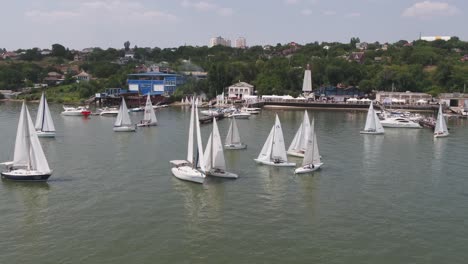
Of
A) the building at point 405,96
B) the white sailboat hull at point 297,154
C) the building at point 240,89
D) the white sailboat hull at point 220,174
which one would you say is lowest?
the white sailboat hull at point 220,174

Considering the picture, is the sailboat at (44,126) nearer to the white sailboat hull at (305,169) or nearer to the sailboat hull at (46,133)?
the sailboat hull at (46,133)

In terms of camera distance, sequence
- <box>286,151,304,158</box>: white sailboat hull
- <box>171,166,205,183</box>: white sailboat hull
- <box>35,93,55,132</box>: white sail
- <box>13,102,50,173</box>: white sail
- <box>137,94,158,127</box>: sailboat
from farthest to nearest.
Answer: <box>137,94,158,127</box>: sailboat → <box>35,93,55,132</box>: white sail → <box>286,151,304,158</box>: white sailboat hull → <box>171,166,205,183</box>: white sailboat hull → <box>13,102,50,173</box>: white sail

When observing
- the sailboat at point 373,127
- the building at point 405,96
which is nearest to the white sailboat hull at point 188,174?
the sailboat at point 373,127

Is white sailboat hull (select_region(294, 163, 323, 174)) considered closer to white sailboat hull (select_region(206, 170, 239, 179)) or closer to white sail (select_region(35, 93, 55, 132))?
white sailboat hull (select_region(206, 170, 239, 179))

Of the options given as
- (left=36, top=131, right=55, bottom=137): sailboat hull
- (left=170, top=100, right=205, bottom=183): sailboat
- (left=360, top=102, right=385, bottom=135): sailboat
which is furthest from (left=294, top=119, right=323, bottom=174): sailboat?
(left=36, top=131, right=55, bottom=137): sailboat hull

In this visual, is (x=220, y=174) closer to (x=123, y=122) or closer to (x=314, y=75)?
(x=123, y=122)

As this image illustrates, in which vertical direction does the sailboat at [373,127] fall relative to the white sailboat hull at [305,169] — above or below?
above
